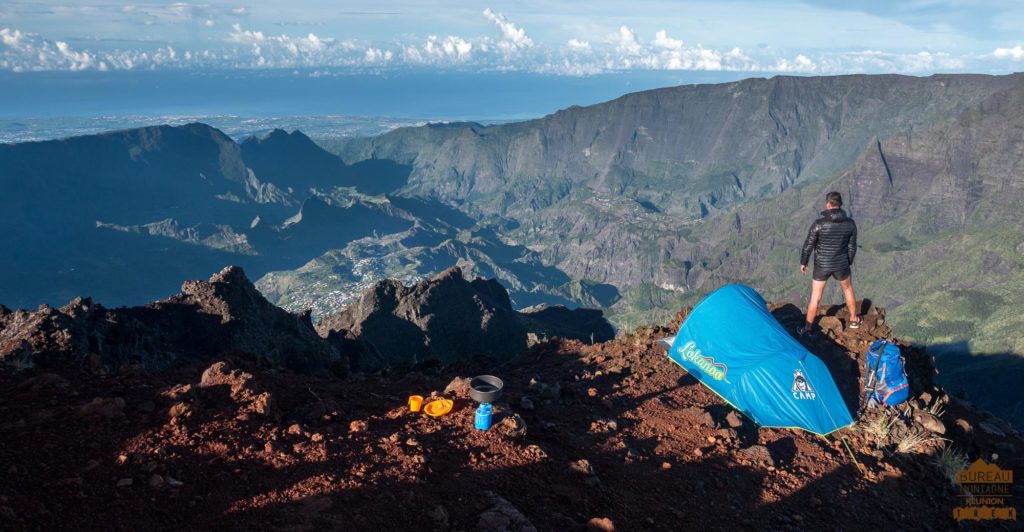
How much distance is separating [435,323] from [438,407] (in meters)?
65.3

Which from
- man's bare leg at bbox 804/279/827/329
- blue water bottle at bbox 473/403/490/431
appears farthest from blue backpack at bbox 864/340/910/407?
blue water bottle at bbox 473/403/490/431

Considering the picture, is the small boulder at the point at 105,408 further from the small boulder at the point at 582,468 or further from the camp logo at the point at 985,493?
the camp logo at the point at 985,493

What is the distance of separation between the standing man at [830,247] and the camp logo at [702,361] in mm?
4509

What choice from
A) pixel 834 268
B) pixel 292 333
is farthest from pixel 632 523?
pixel 292 333

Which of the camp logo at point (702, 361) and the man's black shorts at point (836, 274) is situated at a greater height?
the man's black shorts at point (836, 274)

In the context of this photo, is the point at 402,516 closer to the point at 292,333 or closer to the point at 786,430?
the point at 786,430

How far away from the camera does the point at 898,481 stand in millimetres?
14352

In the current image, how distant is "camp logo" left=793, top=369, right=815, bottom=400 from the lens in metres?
16.0

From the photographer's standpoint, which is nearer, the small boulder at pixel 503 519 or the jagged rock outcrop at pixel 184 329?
the small boulder at pixel 503 519

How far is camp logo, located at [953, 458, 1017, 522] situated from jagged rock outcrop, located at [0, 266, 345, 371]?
24.8 metres

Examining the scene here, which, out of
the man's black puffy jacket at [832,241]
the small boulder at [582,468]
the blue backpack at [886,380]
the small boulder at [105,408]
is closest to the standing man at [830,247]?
the man's black puffy jacket at [832,241]

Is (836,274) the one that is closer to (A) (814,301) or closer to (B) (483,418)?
(A) (814,301)

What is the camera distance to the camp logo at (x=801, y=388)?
52.4 feet

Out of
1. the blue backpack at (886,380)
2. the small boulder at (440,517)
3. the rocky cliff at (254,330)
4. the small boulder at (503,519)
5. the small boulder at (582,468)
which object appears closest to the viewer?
the small boulder at (440,517)
